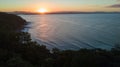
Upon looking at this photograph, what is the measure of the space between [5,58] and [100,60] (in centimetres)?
1481

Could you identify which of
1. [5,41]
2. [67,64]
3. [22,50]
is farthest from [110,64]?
[5,41]

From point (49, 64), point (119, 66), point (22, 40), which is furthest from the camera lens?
point (22, 40)

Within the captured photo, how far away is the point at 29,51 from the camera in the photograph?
3784 cm

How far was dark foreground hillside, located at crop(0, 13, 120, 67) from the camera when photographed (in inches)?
965

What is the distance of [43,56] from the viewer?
36.4 meters

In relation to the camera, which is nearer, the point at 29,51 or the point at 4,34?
the point at 29,51

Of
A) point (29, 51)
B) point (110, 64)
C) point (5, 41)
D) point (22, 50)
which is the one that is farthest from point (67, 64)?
point (5, 41)

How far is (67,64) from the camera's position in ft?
87.2

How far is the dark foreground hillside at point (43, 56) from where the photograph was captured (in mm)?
24511

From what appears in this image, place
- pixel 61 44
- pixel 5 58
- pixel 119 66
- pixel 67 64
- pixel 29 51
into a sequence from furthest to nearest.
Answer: pixel 61 44 < pixel 29 51 < pixel 5 58 < pixel 67 64 < pixel 119 66

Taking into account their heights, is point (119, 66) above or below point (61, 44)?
above

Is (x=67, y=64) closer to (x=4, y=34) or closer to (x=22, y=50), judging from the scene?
(x=22, y=50)

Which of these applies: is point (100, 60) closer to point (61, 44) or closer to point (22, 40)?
point (22, 40)

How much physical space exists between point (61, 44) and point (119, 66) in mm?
41367
